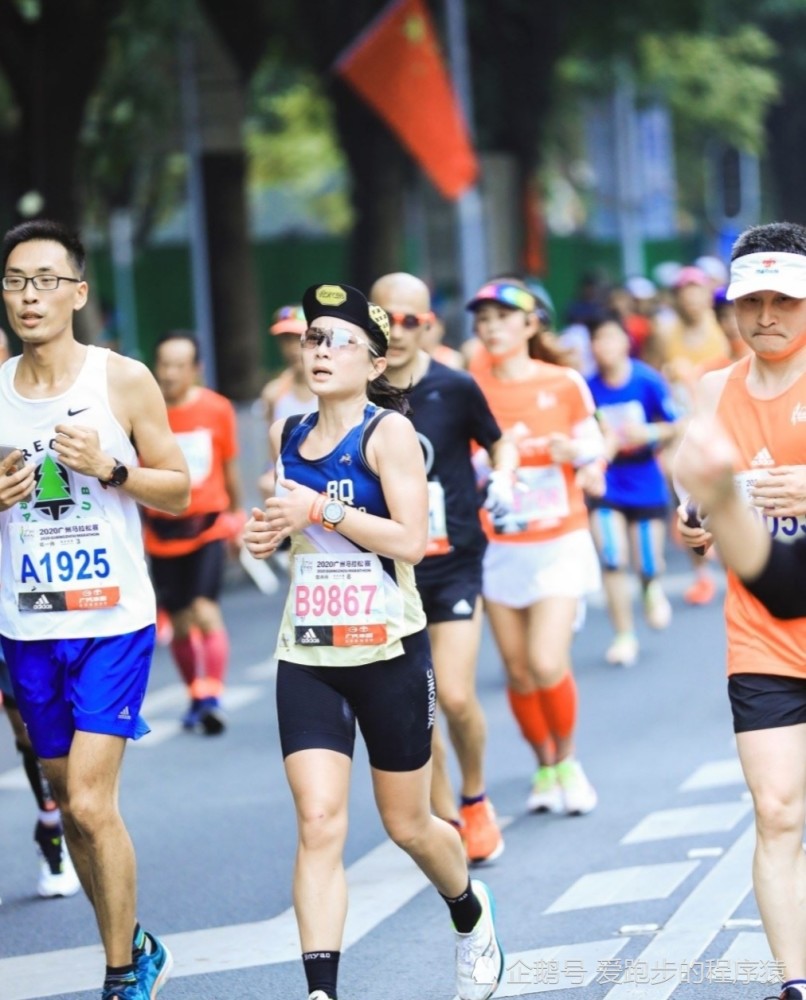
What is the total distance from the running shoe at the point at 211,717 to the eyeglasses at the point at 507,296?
3.29 metres

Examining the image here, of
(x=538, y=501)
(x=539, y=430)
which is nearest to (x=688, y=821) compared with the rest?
(x=538, y=501)

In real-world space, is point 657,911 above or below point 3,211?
below

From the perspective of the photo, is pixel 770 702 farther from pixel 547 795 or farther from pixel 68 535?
pixel 547 795

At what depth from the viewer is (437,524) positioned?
25.2 ft

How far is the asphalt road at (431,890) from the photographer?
6.25m

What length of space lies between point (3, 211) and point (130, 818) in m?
16.6

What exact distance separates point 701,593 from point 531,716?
674 cm

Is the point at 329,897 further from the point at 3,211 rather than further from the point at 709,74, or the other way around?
the point at 709,74

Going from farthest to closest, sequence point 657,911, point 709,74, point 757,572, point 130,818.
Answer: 1. point 709,74
2. point 130,818
3. point 657,911
4. point 757,572

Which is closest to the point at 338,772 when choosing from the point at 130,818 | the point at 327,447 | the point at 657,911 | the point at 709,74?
the point at 327,447

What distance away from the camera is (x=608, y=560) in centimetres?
1294

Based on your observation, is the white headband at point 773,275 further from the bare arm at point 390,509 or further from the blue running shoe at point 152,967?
the blue running shoe at point 152,967

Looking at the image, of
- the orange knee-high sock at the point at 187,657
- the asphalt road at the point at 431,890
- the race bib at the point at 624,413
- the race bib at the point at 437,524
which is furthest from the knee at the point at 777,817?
the race bib at the point at 624,413

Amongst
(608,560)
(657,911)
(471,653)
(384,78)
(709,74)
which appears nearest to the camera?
(657,911)
